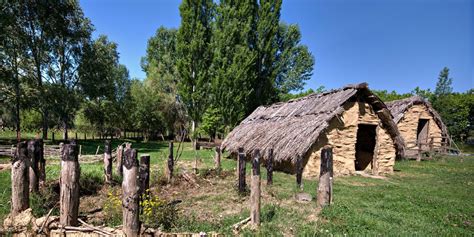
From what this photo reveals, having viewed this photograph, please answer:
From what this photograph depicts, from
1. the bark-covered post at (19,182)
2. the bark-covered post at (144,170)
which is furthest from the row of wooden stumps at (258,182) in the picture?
the bark-covered post at (19,182)

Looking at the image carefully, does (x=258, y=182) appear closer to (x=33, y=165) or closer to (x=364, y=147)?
(x=33, y=165)

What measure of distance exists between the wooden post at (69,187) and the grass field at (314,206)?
70 centimetres

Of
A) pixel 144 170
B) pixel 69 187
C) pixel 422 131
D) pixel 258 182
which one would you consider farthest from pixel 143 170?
pixel 422 131

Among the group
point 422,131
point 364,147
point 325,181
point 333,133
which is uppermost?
point 422,131

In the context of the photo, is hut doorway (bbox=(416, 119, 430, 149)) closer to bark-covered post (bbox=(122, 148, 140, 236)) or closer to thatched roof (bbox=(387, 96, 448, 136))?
thatched roof (bbox=(387, 96, 448, 136))

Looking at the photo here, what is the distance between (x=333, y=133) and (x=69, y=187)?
9.81 metres

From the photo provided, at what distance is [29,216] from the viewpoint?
443 centimetres

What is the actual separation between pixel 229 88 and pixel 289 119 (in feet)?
32.0

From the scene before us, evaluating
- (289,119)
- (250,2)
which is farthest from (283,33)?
(289,119)

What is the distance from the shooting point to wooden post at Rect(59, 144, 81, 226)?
425 cm

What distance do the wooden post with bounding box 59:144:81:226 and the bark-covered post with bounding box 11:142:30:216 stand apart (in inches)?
38.7

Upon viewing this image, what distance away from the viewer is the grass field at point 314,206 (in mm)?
4891

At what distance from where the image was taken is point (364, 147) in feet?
48.7

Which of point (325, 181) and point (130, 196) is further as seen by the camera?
point (325, 181)
